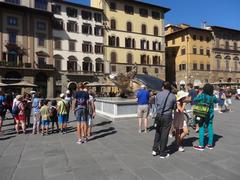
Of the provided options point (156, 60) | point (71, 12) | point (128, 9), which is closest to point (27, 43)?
point (71, 12)

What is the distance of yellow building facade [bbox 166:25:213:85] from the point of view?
47906 millimetres

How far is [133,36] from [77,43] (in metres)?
11.2

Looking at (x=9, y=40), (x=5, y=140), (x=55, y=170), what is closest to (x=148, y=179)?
(x=55, y=170)

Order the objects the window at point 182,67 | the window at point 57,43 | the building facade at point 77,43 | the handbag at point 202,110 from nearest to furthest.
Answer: the handbag at point 202,110, the window at point 57,43, the building facade at point 77,43, the window at point 182,67

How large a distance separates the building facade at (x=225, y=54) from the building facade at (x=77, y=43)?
2651cm

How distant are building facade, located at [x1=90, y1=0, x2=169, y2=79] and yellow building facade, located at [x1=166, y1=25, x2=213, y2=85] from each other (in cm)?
589

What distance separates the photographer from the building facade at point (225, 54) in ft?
165

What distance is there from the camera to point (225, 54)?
5184cm

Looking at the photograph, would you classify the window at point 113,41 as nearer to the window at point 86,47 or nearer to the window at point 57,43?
the window at point 86,47

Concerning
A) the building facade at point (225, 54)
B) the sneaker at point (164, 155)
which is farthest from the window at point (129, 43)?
the sneaker at point (164, 155)

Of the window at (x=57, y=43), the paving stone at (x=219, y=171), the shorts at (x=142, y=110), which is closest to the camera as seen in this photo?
the paving stone at (x=219, y=171)

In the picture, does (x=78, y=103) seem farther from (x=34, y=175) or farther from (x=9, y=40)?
(x=9, y=40)

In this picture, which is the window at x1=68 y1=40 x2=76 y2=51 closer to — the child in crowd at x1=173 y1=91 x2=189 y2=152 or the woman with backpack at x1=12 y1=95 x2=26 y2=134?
the woman with backpack at x1=12 y1=95 x2=26 y2=134

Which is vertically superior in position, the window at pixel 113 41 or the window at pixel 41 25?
the window at pixel 41 25
